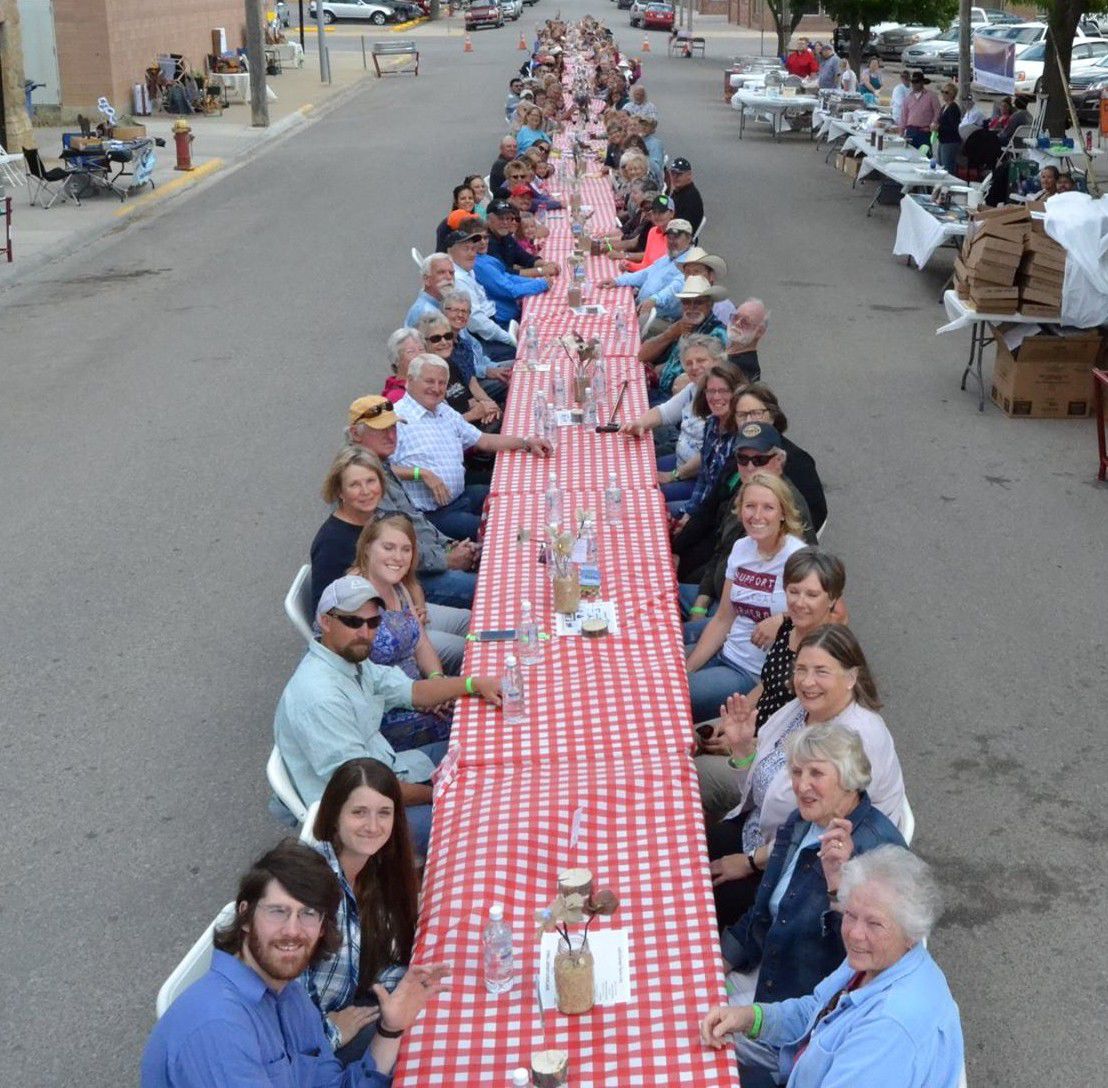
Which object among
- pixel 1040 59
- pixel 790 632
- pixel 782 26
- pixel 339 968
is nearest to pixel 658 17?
pixel 782 26

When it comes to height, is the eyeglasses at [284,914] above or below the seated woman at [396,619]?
above

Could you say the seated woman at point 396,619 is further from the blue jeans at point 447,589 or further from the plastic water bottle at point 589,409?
the plastic water bottle at point 589,409

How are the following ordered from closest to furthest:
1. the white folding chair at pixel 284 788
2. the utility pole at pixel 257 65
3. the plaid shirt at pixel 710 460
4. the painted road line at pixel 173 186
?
the white folding chair at pixel 284 788
the plaid shirt at pixel 710 460
the painted road line at pixel 173 186
the utility pole at pixel 257 65

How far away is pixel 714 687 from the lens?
612cm

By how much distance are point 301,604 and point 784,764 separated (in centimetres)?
241

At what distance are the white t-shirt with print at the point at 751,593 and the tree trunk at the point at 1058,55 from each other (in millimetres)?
16261

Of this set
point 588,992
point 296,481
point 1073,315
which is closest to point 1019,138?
point 1073,315

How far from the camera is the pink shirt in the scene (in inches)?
933

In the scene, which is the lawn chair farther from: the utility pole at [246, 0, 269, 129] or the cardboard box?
the cardboard box

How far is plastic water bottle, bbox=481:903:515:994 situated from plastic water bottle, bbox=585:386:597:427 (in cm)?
485

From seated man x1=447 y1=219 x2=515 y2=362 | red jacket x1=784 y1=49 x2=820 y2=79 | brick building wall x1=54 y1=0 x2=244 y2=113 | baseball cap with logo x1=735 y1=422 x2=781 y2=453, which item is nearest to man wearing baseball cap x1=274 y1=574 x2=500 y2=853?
baseball cap with logo x1=735 y1=422 x2=781 y2=453

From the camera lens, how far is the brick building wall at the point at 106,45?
93.0 feet

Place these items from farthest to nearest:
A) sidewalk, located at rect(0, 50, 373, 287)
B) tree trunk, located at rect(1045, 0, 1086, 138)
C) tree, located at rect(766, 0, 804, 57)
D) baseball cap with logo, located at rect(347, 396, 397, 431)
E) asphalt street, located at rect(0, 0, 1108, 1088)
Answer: tree, located at rect(766, 0, 804, 57)
tree trunk, located at rect(1045, 0, 1086, 138)
sidewalk, located at rect(0, 50, 373, 287)
baseball cap with logo, located at rect(347, 396, 397, 431)
asphalt street, located at rect(0, 0, 1108, 1088)

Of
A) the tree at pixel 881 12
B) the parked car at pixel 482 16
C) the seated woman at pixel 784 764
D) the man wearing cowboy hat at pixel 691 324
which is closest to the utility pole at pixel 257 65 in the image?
the tree at pixel 881 12
